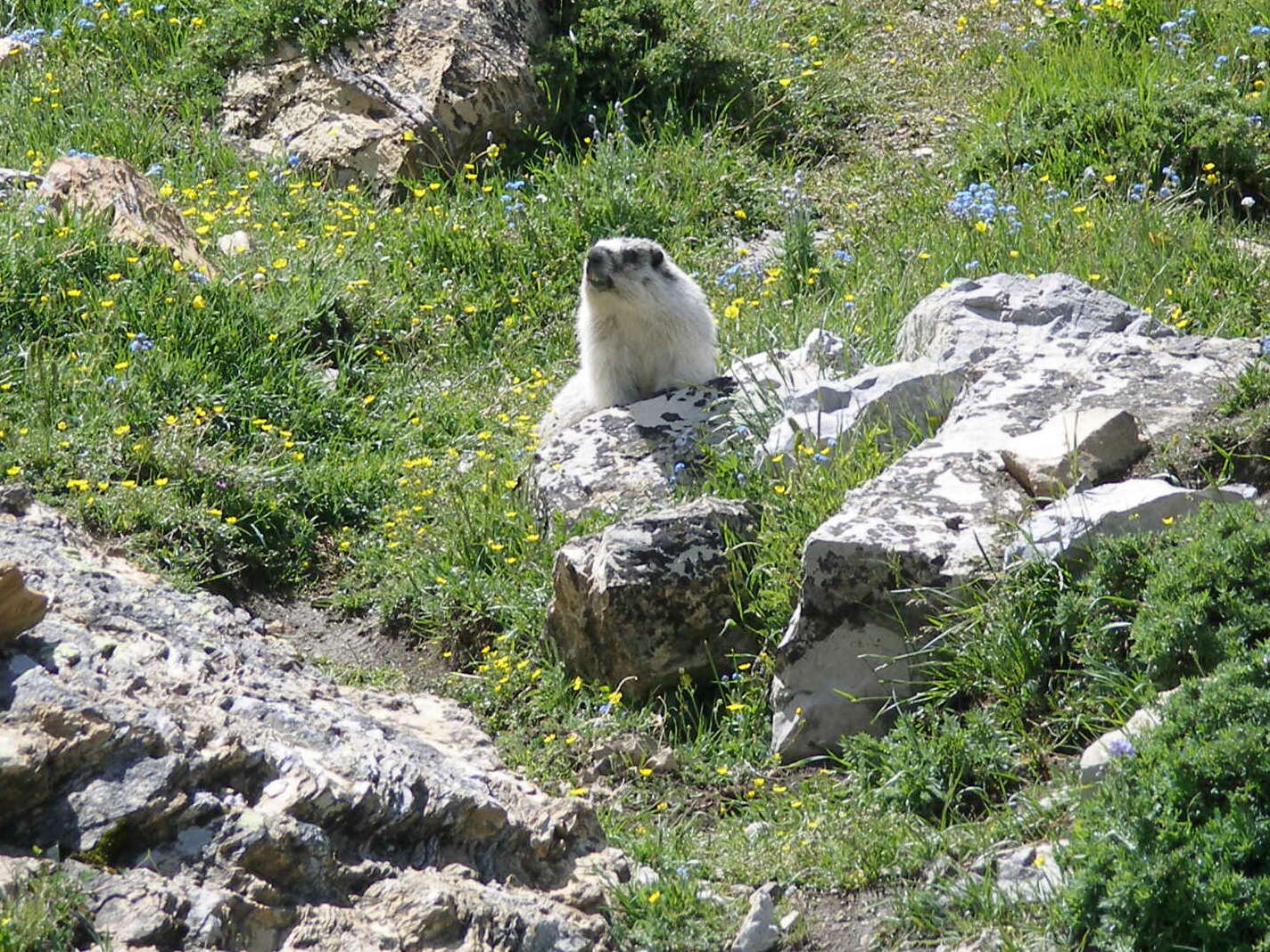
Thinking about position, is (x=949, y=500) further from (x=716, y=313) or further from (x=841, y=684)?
(x=716, y=313)

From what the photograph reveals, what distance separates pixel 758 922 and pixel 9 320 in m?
5.23

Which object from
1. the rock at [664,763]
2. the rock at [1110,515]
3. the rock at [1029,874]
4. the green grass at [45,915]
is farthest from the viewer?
the rock at [664,763]

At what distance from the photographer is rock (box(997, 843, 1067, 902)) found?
12.2 ft

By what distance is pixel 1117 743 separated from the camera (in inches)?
155

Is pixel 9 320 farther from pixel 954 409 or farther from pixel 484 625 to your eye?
pixel 954 409

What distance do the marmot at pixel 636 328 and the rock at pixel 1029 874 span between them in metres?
3.71

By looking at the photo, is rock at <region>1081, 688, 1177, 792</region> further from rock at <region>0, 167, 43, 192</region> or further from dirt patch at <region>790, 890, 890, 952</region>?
rock at <region>0, 167, 43, 192</region>

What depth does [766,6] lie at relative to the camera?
35.9 ft

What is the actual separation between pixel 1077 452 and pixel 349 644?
10.2 ft

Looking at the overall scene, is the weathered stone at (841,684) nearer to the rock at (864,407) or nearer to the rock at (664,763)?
the rock at (664,763)

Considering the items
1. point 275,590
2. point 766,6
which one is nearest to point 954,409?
point 275,590

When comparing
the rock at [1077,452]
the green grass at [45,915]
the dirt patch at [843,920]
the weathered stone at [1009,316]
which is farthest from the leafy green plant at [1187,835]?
the weathered stone at [1009,316]

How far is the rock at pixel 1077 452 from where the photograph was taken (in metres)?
5.01

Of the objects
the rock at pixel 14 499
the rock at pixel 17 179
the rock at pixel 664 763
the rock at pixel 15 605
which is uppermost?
the rock at pixel 15 605
